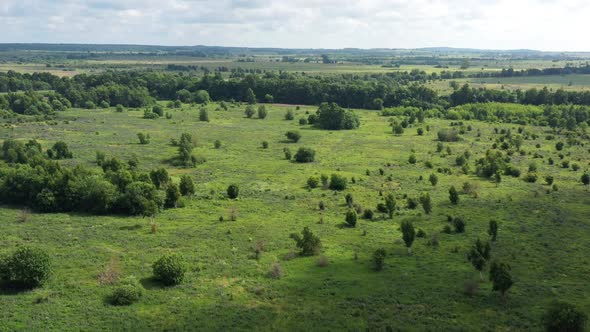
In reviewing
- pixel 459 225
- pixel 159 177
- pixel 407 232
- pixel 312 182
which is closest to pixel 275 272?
pixel 407 232

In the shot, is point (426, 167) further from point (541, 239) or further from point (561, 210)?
point (541, 239)

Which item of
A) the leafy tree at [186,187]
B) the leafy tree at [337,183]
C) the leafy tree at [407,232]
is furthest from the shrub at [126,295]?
the leafy tree at [337,183]

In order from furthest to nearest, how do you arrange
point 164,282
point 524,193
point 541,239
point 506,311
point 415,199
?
point 524,193 < point 415,199 < point 541,239 < point 164,282 < point 506,311

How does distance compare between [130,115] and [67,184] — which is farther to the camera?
[130,115]

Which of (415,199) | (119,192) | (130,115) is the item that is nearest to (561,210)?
(415,199)

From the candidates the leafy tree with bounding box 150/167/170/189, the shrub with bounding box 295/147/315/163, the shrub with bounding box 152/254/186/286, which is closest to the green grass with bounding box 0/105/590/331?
the shrub with bounding box 152/254/186/286

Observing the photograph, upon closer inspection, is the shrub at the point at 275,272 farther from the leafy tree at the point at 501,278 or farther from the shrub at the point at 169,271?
the leafy tree at the point at 501,278
